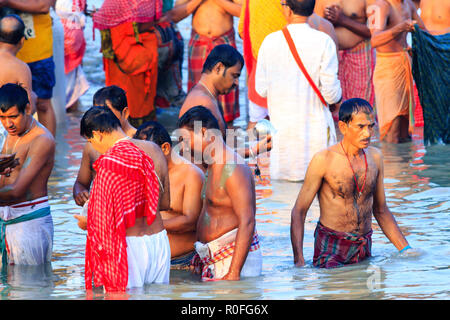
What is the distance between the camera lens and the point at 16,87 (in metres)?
5.36

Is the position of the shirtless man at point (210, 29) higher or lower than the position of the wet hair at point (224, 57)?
higher

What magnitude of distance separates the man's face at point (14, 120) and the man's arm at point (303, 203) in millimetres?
1780

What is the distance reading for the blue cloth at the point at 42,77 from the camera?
30.0ft

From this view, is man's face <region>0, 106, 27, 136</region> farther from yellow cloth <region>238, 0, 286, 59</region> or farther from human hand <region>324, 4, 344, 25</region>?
human hand <region>324, 4, 344, 25</region>

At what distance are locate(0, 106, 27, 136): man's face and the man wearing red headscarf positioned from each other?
16.9 ft

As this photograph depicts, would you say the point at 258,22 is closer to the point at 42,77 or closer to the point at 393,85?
the point at 393,85

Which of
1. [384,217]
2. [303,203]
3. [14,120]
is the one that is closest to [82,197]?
[14,120]

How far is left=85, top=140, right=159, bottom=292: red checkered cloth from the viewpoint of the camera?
14.1 ft

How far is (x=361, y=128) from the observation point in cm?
517

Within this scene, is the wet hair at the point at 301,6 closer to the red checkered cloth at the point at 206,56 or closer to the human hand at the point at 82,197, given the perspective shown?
the human hand at the point at 82,197

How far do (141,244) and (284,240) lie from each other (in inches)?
79.5

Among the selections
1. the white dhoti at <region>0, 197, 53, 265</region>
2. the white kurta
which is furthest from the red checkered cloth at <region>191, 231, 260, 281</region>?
the white kurta

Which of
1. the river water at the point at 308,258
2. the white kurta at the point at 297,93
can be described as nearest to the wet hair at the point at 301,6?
the white kurta at the point at 297,93

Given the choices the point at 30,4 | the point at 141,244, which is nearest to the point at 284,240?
the point at 141,244
